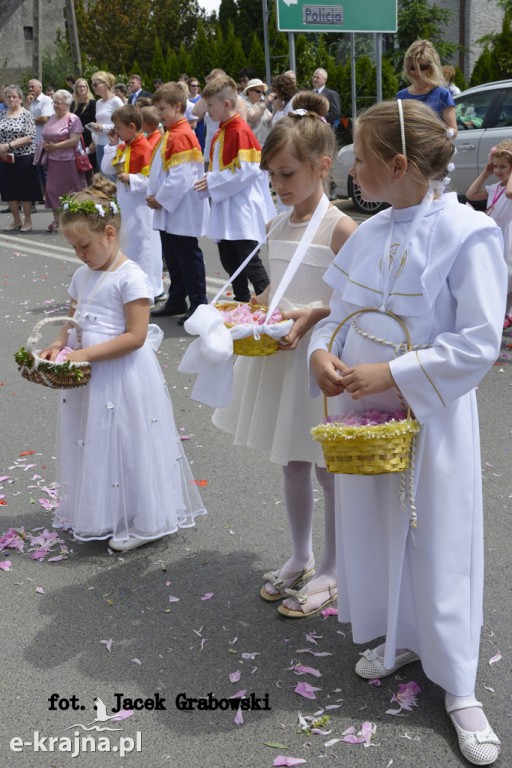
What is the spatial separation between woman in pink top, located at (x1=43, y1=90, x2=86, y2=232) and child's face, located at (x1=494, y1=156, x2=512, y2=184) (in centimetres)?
811

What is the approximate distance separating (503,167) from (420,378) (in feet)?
16.6

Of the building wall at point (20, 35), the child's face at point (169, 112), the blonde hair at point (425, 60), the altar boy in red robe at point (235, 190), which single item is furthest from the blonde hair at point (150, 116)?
the building wall at point (20, 35)

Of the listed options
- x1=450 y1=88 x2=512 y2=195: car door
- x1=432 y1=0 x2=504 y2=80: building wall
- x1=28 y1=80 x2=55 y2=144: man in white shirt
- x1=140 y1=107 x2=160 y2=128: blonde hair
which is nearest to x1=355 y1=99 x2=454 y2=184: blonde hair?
x1=140 y1=107 x2=160 y2=128: blonde hair

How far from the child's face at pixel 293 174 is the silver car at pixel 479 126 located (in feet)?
28.5

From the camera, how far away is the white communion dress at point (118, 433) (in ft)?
12.7

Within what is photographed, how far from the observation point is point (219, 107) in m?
7.38

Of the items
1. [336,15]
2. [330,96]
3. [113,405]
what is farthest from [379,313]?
[336,15]

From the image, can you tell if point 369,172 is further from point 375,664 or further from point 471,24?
point 471,24

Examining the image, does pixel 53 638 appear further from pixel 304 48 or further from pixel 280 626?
pixel 304 48

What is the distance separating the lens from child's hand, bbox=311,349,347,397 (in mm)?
2574

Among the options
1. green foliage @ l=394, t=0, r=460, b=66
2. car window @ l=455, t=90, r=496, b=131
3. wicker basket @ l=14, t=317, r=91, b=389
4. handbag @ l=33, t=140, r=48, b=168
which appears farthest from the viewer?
green foliage @ l=394, t=0, r=460, b=66

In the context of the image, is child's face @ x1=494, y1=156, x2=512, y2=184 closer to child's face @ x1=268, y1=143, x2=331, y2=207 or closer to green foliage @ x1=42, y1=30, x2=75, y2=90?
child's face @ x1=268, y1=143, x2=331, y2=207

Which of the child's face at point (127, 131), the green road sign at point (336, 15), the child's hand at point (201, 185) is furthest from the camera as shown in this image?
the green road sign at point (336, 15)

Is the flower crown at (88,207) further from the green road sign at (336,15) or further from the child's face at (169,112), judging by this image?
the green road sign at (336,15)
